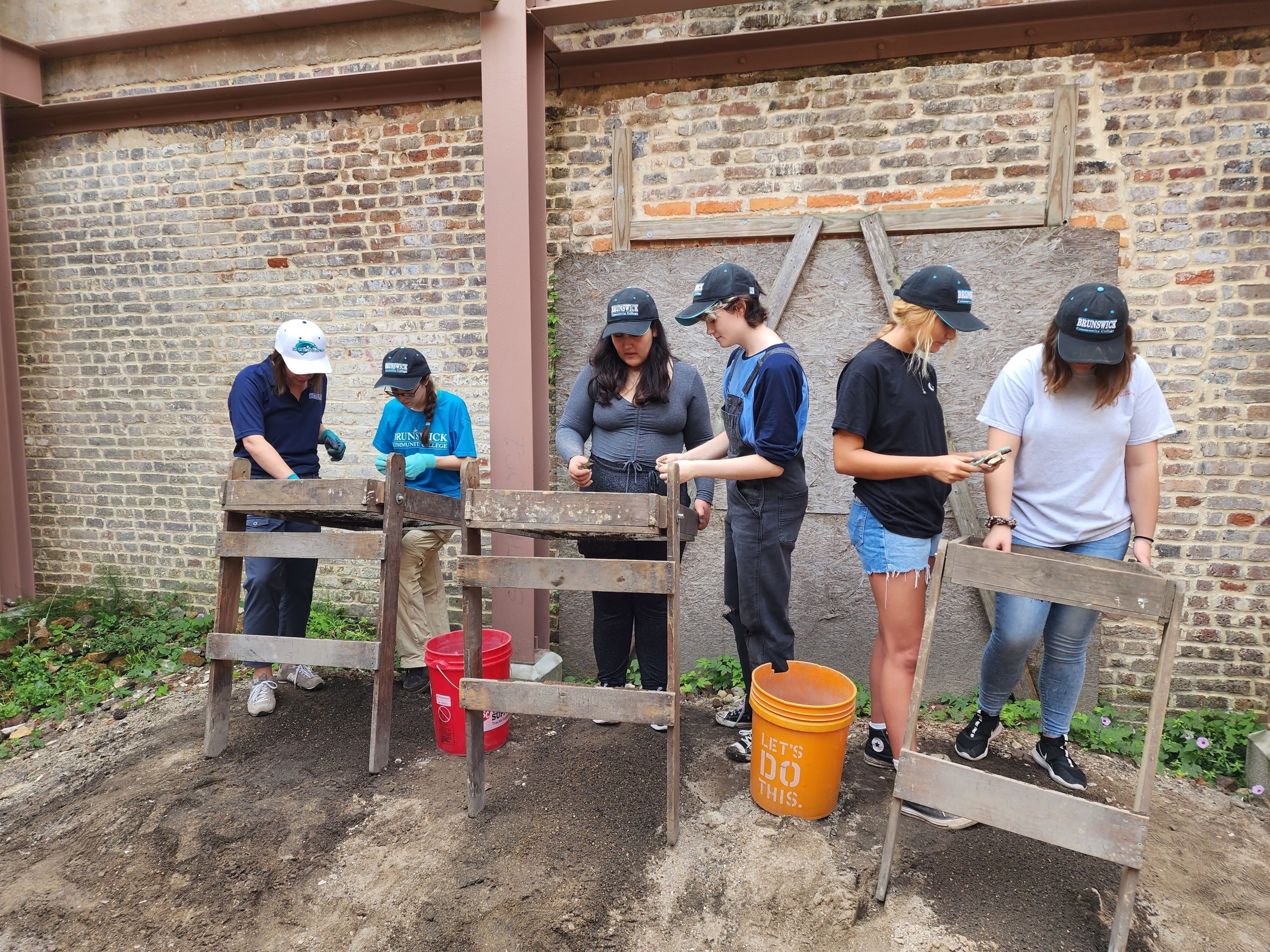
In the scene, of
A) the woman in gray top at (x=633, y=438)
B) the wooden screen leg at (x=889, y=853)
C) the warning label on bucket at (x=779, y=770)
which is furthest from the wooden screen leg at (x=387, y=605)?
the wooden screen leg at (x=889, y=853)

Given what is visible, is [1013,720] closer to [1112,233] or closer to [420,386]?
[1112,233]

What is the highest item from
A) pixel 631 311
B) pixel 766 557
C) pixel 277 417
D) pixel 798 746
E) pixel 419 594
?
pixel 631 311

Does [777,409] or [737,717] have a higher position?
[777,409]

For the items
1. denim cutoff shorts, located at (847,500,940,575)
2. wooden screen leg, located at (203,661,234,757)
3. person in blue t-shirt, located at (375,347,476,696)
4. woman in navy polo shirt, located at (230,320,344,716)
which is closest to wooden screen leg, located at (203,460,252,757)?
wooden screen leg, located at (203,661,234,757)

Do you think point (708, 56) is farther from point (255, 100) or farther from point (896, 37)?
point (255, 100)

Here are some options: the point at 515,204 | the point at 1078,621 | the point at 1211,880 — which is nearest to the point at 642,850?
the point at 1078,621

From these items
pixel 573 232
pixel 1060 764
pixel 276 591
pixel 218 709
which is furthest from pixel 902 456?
pixel 218 709

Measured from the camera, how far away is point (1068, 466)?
103 inches

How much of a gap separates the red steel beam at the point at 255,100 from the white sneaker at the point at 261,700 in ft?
11.7

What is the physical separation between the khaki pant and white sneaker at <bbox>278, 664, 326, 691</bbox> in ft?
1.56

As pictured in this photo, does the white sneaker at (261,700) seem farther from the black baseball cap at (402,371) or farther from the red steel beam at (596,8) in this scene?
the red steel beam at (596,8)

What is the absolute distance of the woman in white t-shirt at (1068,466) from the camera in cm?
255

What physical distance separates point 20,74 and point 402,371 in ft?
13.0

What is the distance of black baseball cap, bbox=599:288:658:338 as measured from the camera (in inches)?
113
